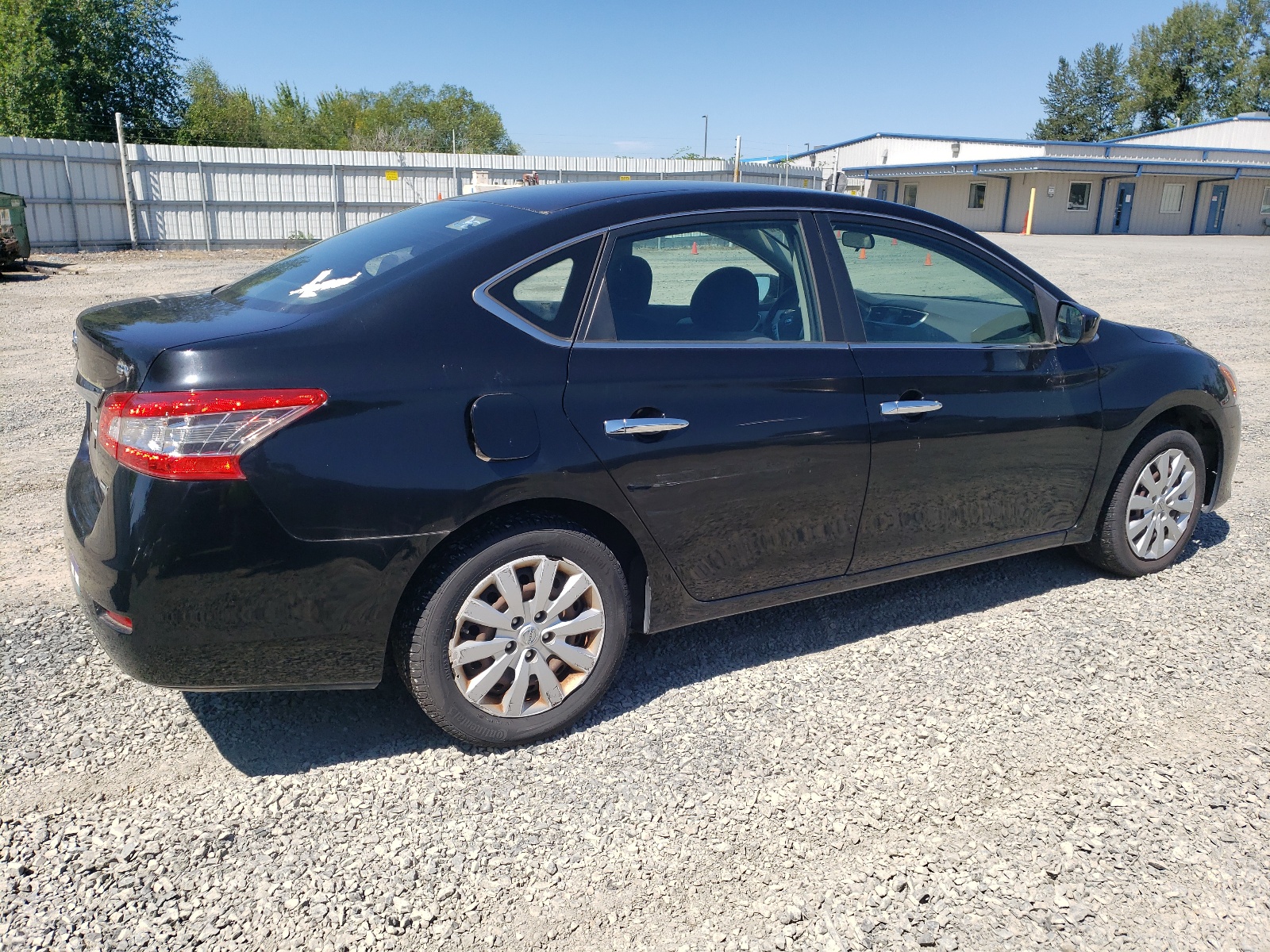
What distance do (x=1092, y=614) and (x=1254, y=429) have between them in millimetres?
4655

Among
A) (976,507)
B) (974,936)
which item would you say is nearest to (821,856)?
(974,936)

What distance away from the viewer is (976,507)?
3.91 meters

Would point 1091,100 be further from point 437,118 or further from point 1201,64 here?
point 437,118

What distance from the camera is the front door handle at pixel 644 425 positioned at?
9.93 ft

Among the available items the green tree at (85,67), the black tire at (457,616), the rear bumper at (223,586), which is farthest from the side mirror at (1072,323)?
the green tree at (85,67)

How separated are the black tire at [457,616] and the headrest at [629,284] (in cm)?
76

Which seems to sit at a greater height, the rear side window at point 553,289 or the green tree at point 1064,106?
the green tree at point 1064,106

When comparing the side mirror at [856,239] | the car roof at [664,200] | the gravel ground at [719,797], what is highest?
the car roof at [664,200]

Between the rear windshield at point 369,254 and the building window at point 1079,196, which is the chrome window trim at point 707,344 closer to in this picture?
the rear windshield at point 369,254

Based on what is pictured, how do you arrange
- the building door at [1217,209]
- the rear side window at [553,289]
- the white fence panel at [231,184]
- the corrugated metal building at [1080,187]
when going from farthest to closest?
1. the building door at [1217,209]
2. the corrugated metal building at [1080,187]
3. the white fence panel at [231,184]
4. the rear side window at [553,289]

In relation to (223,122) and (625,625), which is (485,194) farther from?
(223,122)

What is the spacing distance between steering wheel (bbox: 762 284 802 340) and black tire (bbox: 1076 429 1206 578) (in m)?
1.90

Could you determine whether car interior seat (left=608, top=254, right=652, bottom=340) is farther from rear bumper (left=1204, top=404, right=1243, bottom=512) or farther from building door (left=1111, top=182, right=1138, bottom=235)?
building door (left=1111, top=182, right=1138, bottom=235)

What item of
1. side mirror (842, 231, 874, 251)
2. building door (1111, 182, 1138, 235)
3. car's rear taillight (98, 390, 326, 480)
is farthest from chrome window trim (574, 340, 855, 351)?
building door (1111, 182, 1138, 235)
